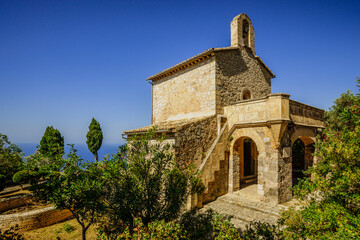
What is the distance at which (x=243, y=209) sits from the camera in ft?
28.2

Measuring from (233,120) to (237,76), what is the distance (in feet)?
12.6

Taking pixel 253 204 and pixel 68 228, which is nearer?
pixel 253 204

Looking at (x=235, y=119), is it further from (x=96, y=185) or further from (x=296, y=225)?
(x=96, y=185)

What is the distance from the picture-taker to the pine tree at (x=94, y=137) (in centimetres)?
2711

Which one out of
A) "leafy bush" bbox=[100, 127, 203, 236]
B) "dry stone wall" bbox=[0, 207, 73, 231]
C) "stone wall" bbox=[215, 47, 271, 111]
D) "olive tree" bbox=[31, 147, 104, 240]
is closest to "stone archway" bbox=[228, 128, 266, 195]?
"stone wall" bbox=[215, 47, 271, 111]

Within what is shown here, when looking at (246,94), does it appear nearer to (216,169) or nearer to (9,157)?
(216,169)

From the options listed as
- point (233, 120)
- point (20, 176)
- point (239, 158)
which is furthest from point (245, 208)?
point (20, 176)

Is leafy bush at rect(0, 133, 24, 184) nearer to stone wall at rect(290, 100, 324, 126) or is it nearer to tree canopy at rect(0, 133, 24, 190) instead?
tree canopy at rect(0, 133, 24, 190)

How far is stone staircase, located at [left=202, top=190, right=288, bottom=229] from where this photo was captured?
7.48 meters

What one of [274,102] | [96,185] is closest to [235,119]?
[274,102]

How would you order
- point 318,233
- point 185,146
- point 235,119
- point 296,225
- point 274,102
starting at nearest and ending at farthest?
point 318,233 < point 296,225 < point 274,102 < point 185,146 < point 235,119

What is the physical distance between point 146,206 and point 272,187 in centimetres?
648

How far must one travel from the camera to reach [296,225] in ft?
14.0

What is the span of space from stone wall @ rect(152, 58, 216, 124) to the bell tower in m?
3.20
